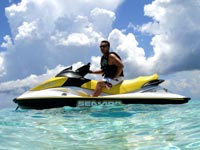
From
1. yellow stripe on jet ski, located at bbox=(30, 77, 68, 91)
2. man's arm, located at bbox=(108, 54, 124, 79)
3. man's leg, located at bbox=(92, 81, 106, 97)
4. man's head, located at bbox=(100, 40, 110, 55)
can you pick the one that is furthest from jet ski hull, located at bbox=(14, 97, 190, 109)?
man's head, located at bbox=(100, 40, 110, 55)

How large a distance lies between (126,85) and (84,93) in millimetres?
1381

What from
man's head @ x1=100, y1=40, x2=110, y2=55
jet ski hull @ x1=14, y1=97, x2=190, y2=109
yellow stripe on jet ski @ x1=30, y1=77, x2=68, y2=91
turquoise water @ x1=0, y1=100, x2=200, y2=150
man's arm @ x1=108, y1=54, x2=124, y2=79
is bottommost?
turquoise water @ x1=0, y1=100, x2=200, y2=150

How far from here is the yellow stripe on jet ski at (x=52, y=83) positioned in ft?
31.4

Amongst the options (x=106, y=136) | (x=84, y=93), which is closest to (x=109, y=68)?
(x=84, y=93)

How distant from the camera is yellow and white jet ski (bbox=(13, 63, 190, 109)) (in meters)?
9.07

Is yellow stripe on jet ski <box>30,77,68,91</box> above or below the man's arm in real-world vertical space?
below

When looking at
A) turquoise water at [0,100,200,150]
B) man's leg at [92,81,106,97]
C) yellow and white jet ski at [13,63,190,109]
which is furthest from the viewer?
man's leg at [92,81,106,97]

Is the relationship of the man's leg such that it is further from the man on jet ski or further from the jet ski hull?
the jet ski hull

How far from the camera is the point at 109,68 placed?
32.0 feet

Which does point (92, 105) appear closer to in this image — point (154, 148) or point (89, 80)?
point (89, 80)

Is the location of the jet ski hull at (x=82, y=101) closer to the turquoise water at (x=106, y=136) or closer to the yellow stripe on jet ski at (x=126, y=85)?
the yellow stripe on jet ski at (x=126, y=85)

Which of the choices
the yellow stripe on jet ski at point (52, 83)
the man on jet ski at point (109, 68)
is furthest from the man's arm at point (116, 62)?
the yellow stripe on jet ski at point (52, 83)

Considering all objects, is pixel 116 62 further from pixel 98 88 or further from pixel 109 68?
pixel 98 88

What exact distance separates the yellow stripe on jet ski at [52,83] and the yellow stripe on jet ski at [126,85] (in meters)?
0.67
